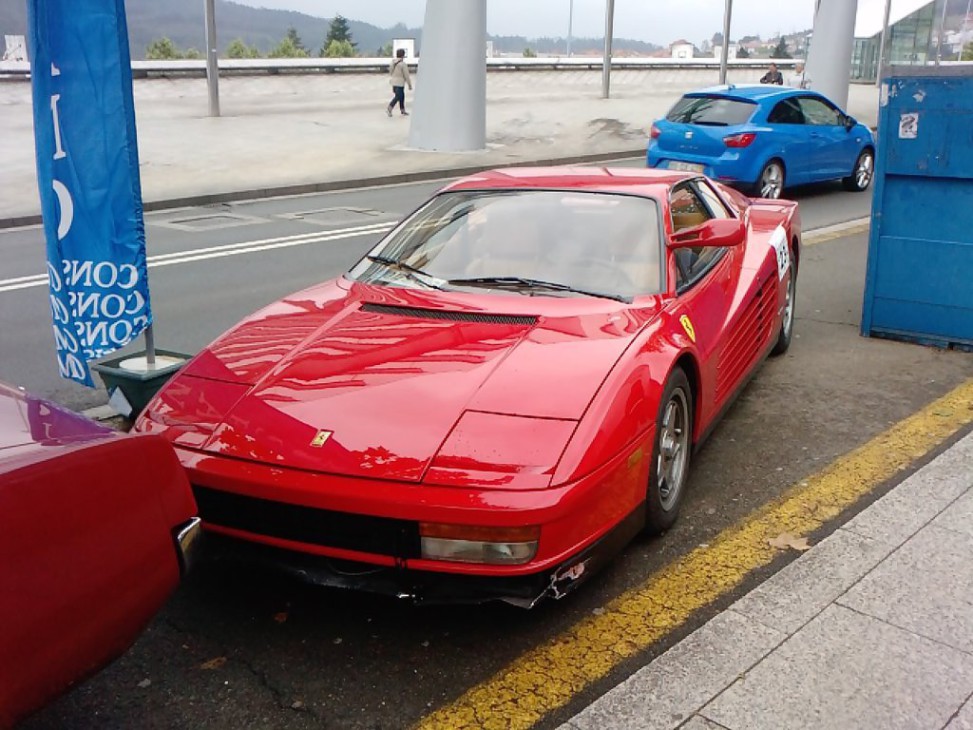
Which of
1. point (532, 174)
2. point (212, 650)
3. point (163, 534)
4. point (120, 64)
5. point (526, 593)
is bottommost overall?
point (212, 650)

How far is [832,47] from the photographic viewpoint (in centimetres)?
2559

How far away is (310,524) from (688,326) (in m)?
1.87

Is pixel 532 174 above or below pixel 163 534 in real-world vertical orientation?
above

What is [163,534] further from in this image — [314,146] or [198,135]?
[198,135]

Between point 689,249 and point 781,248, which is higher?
point 689,249

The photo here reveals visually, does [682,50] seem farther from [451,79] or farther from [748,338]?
[748,338]

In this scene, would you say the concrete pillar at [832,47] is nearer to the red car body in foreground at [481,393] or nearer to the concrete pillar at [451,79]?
the concrete pillar at [451,79]

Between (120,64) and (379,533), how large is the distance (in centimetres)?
294

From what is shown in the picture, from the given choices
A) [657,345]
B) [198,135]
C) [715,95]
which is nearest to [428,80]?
[198,135]

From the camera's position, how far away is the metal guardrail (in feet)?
93.7

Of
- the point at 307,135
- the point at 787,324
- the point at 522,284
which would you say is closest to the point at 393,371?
the point at 522,284

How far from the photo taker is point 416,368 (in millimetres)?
3600

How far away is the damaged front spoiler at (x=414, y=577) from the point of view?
3064 mm

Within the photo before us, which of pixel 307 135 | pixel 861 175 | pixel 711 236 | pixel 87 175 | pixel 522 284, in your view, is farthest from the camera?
pixel 307 135
